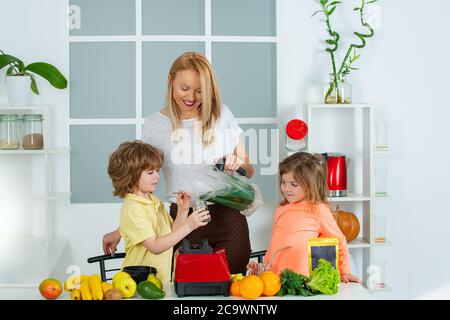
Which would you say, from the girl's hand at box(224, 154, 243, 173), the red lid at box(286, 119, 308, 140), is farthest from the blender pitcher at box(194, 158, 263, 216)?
the red lid at box(286, 119, 308, 140)

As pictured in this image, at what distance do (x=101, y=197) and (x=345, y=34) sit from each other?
48.9 inches

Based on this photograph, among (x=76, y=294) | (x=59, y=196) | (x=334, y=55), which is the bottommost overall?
(x=76, y=294)

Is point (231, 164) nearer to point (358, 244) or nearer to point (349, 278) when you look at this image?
point (349, 278)

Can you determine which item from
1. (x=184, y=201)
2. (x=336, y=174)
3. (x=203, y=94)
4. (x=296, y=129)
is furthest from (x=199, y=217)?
(x=336, y=174)

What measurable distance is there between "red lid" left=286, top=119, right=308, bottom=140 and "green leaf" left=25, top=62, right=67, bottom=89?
3.00ft

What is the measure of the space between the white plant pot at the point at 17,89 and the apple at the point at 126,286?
5.04 ft

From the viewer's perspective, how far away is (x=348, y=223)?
2.94 meters

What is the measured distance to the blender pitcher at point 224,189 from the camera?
1870mm

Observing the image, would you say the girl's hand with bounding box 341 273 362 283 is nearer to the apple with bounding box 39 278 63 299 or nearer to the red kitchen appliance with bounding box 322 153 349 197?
the apple with bounding box 39 278 63 299

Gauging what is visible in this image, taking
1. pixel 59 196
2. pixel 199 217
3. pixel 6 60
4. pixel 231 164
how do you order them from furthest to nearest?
1. pixel 59 196
2. pixel 6 60
3. pixel 231 164
4. pixel 199 217

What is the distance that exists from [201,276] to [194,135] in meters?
0.52

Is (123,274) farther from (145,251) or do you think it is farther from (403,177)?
(403,177)

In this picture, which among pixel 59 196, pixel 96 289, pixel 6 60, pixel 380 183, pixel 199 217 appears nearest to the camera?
pixel 96 289

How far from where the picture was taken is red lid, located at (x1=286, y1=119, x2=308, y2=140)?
2873 mm
